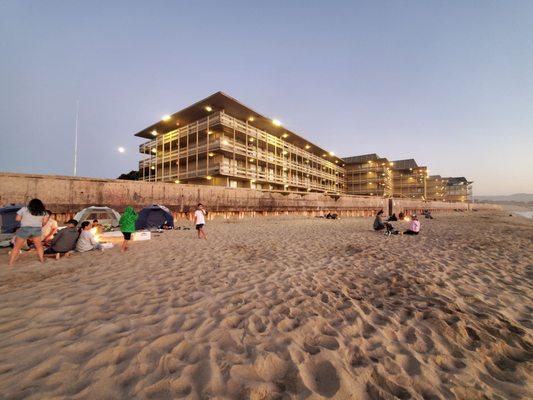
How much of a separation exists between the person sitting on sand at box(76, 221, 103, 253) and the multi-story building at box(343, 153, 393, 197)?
194 ft

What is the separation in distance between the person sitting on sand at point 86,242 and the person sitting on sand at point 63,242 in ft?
1.56

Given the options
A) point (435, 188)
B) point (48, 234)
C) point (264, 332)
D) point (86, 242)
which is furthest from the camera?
point (435, 188)

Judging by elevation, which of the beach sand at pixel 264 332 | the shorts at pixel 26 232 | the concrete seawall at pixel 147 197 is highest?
the concrete seawall at pixel 147 197

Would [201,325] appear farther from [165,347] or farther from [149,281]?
[149,281]

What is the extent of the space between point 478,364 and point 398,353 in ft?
2.84

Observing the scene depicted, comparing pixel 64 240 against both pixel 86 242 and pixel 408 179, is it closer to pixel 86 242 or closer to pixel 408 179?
pixel 86 242

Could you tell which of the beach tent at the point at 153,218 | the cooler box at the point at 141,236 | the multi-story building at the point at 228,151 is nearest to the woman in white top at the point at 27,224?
the cooler box at the point at 141,236

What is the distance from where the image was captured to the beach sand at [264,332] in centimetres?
213

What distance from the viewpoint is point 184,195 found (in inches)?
674

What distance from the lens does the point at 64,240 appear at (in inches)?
259

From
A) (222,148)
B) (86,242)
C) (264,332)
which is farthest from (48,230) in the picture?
(222,148)

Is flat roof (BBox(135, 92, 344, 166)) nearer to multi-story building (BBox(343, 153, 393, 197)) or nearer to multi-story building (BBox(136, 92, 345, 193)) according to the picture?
multi-story building (BBox(136, 92, 345, 193))

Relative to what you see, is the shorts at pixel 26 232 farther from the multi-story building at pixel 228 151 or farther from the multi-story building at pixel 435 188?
the multi-story building at pixel 435 188

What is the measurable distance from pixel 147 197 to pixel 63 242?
30.7 feet
